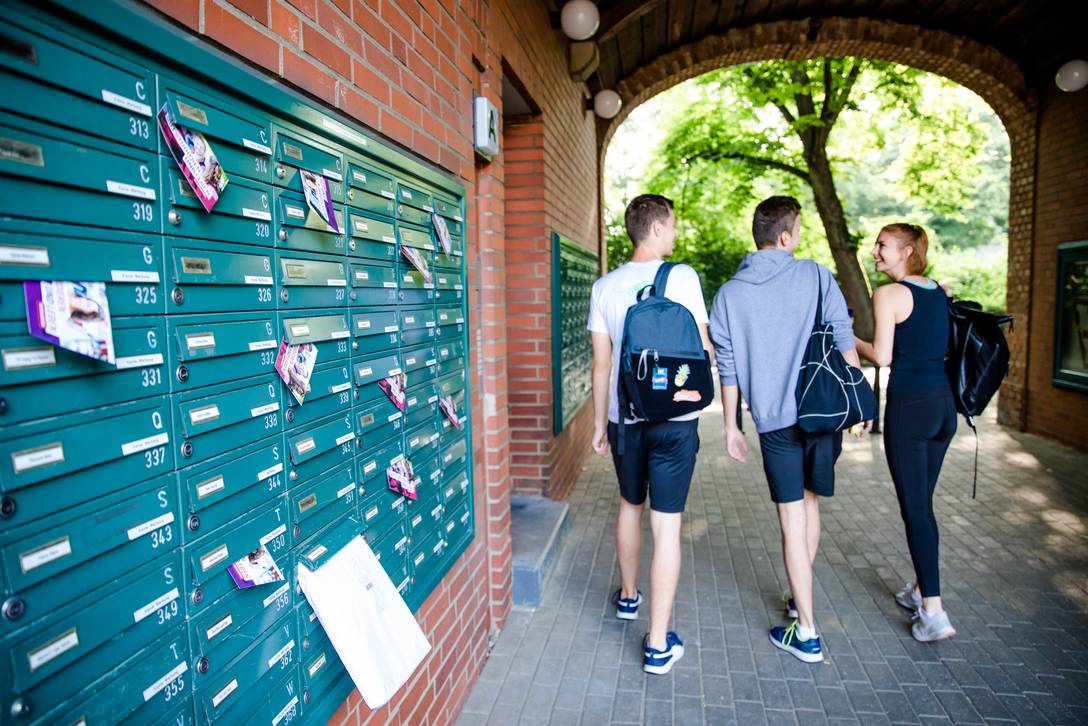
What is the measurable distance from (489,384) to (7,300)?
2383 mm

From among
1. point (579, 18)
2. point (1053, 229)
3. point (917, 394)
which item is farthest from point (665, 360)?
point (1053, 229)

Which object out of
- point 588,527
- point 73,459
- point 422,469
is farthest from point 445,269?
point 588,527

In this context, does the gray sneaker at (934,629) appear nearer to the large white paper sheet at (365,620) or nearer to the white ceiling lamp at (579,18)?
the large white paper sheet at (365,620)

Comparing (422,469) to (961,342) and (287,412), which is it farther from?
(961,342)

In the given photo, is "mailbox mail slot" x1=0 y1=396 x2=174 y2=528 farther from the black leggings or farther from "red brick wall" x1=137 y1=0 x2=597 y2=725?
the black leggings

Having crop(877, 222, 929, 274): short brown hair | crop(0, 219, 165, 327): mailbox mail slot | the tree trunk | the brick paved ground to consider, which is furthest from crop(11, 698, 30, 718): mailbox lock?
the tree trunk

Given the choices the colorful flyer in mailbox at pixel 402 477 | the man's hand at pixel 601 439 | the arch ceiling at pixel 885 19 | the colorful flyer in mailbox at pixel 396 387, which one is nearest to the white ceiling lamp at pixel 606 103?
the arch ceiling at pixel 885 19

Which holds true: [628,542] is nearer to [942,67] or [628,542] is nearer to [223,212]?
[223,212]

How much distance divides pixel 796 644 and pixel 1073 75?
22.3 ft

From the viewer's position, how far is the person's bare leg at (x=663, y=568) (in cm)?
307

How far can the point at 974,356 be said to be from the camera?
324 cm

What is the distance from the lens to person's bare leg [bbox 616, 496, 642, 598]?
11.0 feet

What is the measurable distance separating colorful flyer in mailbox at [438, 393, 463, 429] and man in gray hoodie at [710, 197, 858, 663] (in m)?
1.27

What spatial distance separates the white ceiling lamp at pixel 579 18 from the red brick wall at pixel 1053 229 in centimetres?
566
